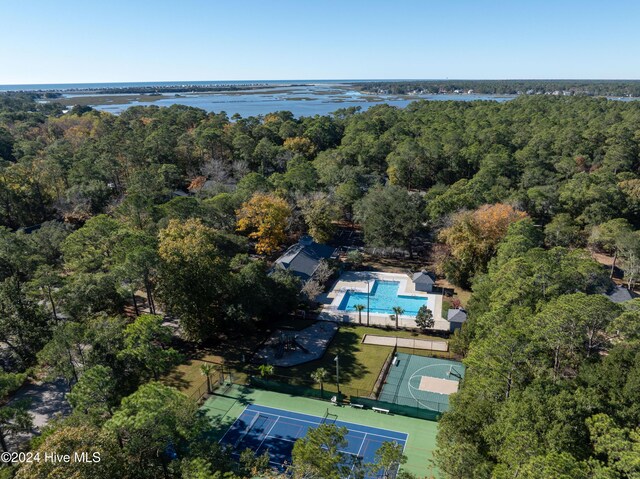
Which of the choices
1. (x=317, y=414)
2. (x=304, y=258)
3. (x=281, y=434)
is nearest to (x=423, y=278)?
(x=304, y=258)

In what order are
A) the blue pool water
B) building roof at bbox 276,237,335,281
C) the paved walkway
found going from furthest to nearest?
building roof at bbox 276,237,335,281 → the blue pool water → the paved walkway

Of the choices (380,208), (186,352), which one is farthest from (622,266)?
(186,352)

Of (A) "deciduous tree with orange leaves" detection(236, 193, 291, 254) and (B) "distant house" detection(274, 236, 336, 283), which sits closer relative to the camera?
(B) "distant house" detection(274, 236, 336, 283)

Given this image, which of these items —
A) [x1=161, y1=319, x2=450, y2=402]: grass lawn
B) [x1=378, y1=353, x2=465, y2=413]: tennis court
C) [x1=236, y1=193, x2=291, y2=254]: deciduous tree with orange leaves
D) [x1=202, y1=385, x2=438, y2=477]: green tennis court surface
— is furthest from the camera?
[x1=236, y1=193, x2=291, y2=254]: deciduous tree with orange leaves

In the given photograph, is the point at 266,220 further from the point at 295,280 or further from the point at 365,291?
the point at 365,291

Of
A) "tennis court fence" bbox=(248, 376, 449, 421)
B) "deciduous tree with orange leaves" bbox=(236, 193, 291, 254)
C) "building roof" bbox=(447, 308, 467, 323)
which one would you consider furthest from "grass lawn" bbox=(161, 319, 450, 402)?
"deciduous tree with orange leaves" bbox=(236, 193, 291, 254)

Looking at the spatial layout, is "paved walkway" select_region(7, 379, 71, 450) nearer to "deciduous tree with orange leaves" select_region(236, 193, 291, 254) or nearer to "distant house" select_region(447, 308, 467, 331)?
"deciduous tree with orange leaves" select_region(236, 193, 291, 254)
